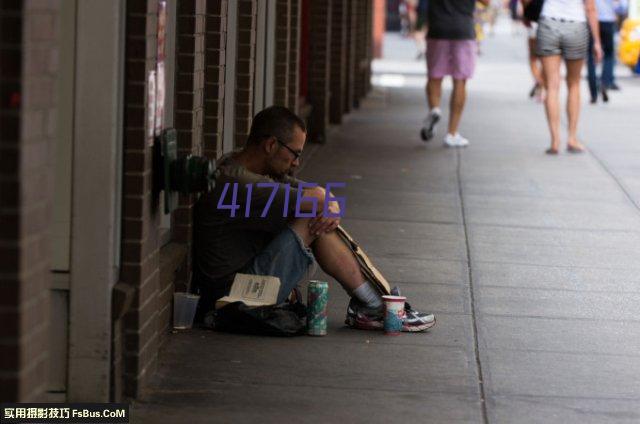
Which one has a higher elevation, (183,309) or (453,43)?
(453,43)

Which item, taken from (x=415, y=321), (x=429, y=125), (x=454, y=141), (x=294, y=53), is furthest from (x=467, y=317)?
(x=429, y=125)

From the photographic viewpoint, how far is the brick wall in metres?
10.5

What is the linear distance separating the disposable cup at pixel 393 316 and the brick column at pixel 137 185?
1438 millimetres

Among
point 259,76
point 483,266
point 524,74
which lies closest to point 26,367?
point 483,266

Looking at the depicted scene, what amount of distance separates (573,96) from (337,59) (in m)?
4.10

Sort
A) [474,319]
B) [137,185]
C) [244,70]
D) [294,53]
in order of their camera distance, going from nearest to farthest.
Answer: [137,185], [474,319], [244,70], [294,53]

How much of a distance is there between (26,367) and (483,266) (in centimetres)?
506

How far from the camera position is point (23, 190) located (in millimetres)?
3344

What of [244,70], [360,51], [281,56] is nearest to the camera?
[244,70]

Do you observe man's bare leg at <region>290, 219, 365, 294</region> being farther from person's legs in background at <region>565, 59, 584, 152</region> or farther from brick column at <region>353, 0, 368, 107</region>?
brick column at <region>353, 0, 368, 107</region>

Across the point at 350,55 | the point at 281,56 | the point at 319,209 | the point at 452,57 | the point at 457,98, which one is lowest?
the point at 319,209

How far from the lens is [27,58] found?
3359 mm

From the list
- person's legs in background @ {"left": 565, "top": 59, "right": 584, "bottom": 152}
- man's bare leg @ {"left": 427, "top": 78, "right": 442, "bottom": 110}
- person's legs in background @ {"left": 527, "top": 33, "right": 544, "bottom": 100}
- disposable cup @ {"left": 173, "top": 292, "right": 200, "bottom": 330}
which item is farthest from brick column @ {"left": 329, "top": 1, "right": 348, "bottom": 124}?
disposable cup @ {"left": 173, "top": 292, "right": 200, "bottom": 330}

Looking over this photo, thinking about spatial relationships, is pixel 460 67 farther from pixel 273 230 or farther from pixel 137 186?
pixel 137 186
